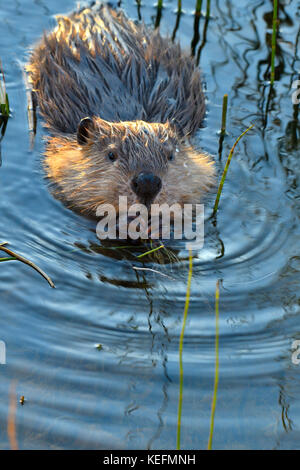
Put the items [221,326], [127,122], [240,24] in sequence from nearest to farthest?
[221,326], [127,122], [240,24]

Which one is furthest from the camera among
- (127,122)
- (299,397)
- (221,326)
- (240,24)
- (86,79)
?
(240,24)

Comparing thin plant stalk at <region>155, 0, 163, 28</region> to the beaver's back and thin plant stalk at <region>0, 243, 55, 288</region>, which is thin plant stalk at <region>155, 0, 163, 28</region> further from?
thin plant stalk at <region>0, 243, 55, 288</region>

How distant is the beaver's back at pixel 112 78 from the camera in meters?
4.74

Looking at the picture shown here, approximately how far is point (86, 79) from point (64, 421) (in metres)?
2.70

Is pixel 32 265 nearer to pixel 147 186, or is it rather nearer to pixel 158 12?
pixel 147 186

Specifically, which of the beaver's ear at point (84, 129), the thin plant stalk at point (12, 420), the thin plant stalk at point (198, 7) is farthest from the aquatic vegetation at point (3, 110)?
the thin plant stalk at point (12, 420)

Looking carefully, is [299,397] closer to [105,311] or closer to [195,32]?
[105,311]

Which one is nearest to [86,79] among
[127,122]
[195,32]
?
[127,122]

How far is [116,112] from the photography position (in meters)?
4.63

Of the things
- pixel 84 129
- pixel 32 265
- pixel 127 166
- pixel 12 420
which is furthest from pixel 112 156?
pixel 12 420

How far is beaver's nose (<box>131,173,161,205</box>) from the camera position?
3736mm

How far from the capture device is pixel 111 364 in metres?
3.07

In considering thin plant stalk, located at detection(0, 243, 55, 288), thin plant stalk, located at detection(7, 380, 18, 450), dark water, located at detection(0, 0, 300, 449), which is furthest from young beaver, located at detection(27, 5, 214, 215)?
thin plant stalk, located at detection(7, 380, 18, 450)

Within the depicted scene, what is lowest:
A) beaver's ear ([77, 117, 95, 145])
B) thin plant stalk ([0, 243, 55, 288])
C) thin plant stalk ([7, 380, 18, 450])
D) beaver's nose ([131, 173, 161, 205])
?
thin plant stalk ([7, 380, 18, 450])
